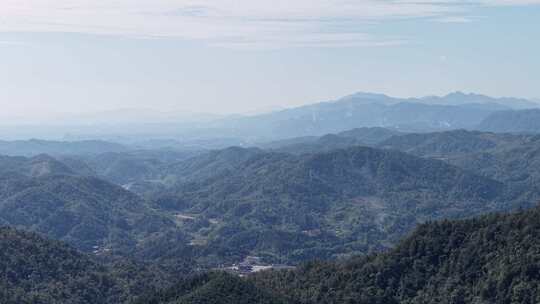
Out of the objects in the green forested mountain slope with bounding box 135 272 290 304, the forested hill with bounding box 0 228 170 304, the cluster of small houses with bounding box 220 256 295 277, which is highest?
the green forested mountain slope with bounding box 135 272 290 304

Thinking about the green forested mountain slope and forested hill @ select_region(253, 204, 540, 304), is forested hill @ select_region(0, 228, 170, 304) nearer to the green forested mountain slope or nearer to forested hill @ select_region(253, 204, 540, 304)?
the green forested mountain slope

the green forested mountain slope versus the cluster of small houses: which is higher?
the green forested mountain slope

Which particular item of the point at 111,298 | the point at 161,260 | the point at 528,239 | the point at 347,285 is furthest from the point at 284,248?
the point at 528,239

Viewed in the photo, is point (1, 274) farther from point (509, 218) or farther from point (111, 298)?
point (509, 218)

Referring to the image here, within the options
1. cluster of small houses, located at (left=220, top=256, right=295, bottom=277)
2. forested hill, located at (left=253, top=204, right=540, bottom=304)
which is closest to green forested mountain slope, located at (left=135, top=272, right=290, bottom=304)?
forested hill, located at (left=253, top=204, right=540, bottom=304)

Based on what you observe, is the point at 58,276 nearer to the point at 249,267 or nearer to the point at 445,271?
the point at 249,267

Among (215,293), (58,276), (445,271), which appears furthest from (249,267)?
(445,271)
